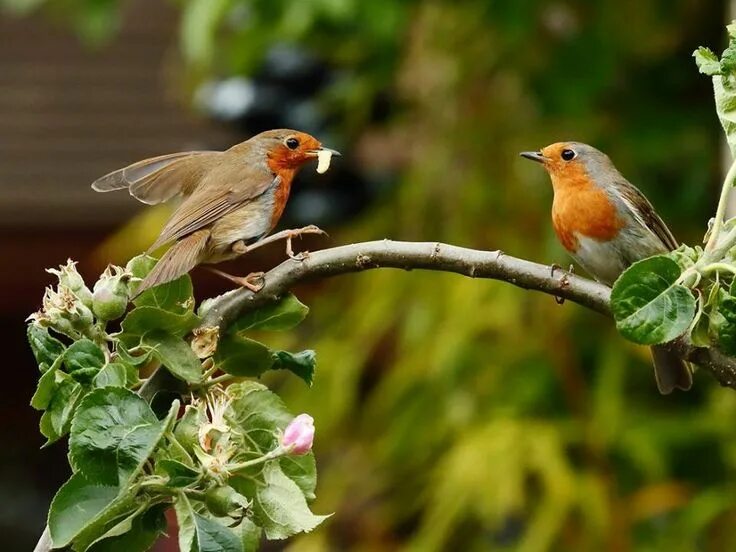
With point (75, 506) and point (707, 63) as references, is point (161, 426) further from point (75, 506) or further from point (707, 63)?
point (707, 63)

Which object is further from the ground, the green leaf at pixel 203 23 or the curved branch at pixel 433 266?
the green leaf at pixel 203 23

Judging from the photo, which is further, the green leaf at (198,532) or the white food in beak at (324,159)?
the white food in beak at (324,159)

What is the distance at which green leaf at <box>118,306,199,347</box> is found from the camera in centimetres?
113

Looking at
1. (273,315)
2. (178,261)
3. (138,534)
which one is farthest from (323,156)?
(138,534)

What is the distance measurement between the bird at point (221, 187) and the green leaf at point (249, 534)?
441 mm

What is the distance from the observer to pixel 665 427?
3.90 meters

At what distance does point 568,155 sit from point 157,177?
3.20 feet

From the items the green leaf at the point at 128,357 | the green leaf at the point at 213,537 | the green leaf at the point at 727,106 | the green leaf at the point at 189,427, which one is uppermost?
the green leaf at the point at 727,106

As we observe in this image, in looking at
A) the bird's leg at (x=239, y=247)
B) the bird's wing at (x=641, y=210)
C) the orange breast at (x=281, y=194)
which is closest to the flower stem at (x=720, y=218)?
the bird's leg at (x=239, y=247)

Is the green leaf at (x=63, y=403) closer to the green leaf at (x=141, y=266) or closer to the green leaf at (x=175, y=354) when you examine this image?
the green leaf at (x=175, y=354)

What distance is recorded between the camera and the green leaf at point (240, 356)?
1199 millimetres

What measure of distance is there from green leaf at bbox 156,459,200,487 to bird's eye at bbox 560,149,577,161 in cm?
153

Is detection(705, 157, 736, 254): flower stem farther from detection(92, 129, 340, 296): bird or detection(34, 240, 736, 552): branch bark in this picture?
detection(92, 129, 340, 296): bird

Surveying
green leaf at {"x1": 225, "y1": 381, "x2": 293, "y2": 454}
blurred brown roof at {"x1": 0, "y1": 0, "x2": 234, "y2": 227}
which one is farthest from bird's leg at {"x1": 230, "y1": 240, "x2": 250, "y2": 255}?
blurred brown roof at {"x1": 0, "y1": 0, "x2": 234, "y2": 227}
